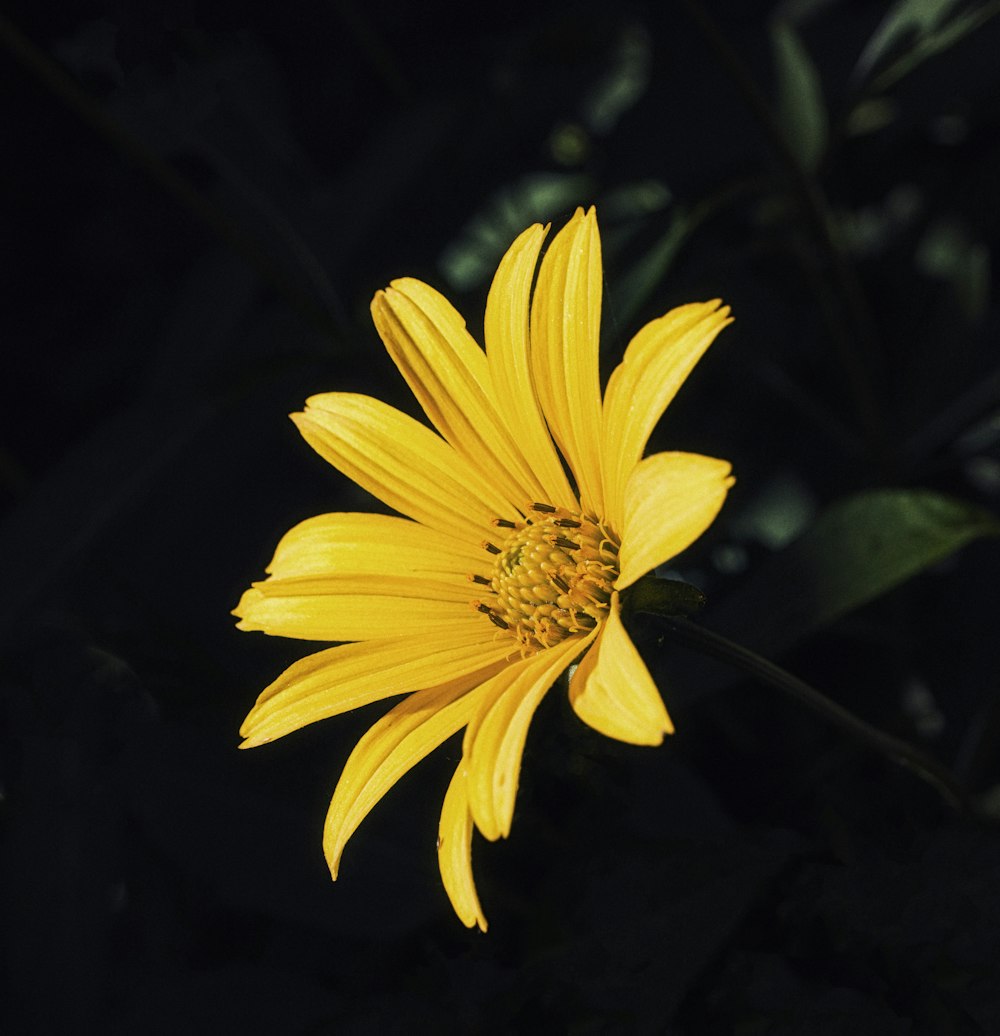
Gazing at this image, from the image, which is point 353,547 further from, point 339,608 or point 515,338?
point 515,338

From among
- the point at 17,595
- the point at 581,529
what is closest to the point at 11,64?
the point at 17,595

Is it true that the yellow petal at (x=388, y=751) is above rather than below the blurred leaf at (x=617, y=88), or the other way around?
below

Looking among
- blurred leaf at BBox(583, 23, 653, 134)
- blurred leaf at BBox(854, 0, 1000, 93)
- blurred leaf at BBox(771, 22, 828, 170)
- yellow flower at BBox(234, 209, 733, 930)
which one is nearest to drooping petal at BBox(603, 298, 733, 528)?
yellow flower at BBox(234, 209, 733, 930)

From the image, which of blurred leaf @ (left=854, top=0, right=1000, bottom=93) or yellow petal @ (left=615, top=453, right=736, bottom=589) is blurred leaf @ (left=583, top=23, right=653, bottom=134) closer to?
blurred leaf @ (left=854, top=0, right=1000, bottom=93)

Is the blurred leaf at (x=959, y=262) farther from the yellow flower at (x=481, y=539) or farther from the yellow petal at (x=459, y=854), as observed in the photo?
the yellow petal at (x=459, y=854)

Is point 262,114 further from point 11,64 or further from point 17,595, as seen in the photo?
point 17,595

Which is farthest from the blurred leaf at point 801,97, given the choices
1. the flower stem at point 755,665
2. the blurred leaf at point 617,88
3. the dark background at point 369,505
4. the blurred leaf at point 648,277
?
the flower stem at point 755,665
